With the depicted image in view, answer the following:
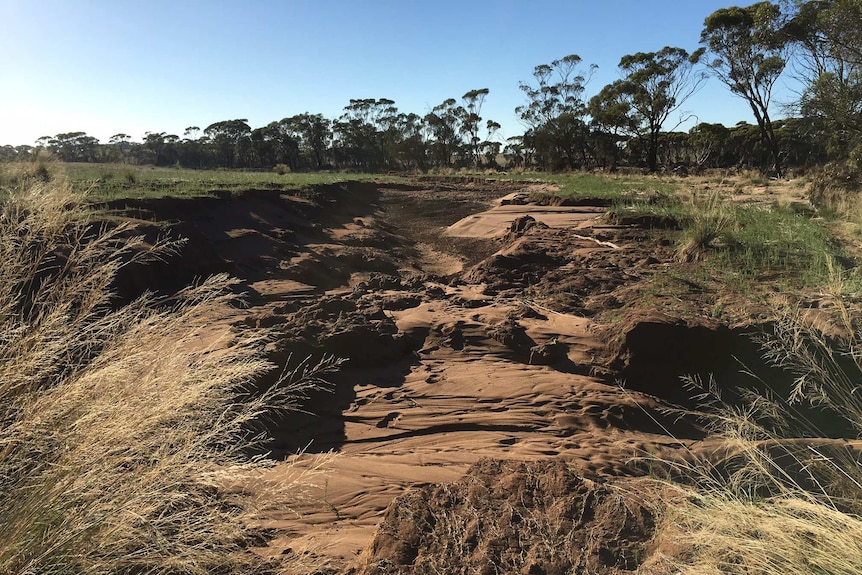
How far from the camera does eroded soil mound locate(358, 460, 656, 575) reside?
2309 mm

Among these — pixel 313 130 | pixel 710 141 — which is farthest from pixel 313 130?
pixel 710 141

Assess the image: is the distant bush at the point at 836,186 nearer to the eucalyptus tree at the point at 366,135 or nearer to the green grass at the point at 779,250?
the green grass at the point at 779,250

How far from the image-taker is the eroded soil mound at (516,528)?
231 centimetres

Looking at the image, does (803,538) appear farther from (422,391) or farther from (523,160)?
(523,160)

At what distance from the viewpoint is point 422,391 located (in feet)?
15.6

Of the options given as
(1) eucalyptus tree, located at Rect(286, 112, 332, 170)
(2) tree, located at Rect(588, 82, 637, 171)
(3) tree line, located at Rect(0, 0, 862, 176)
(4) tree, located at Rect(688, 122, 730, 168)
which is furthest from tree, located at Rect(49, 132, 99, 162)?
(4) tree, located at Rect(688, 122, 730, 168)

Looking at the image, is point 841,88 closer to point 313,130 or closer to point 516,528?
point 516,528

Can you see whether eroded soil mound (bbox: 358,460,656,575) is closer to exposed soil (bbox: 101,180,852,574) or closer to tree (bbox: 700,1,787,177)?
exposed soil (bbox: 101,180,852,574)

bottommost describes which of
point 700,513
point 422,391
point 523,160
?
point 422,391

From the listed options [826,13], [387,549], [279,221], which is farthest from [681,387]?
[826,13]

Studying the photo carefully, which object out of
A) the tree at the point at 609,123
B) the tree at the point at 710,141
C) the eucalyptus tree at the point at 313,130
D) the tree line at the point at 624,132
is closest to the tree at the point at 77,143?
the tree line at the point at 624,132

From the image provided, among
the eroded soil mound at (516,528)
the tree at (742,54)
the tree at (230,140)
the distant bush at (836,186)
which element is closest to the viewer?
the eroded soil mound at (516,528)

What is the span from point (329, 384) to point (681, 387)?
3.57m

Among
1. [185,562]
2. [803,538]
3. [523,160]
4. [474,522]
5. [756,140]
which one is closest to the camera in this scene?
[185,562]
